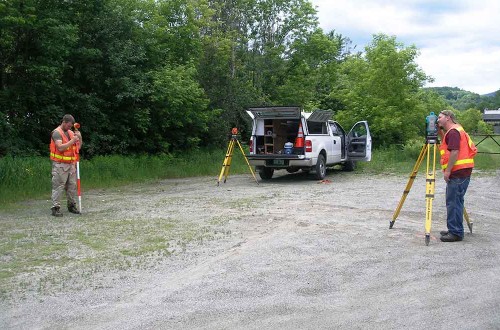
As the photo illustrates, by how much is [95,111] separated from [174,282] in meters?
13.0

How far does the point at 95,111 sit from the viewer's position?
1744cm

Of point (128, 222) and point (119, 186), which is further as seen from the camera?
point (119, 186)

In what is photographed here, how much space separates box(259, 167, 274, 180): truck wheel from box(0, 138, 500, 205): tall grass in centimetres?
197

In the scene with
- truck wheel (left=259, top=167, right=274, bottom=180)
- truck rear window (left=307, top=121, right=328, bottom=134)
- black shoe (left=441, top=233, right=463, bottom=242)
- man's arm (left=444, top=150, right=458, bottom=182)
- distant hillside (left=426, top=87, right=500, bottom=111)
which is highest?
distant hillside (left=426, top=87, right=500, bottom=111)

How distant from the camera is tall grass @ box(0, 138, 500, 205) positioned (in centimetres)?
1254

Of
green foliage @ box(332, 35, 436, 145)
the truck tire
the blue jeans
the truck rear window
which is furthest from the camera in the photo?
green foliage @ box(332, 35, 436, 145)

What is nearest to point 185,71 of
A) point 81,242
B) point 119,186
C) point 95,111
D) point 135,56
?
point 135,56

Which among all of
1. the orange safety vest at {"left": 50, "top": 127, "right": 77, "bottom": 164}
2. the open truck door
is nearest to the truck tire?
the open truck door

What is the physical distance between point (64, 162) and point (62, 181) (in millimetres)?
364

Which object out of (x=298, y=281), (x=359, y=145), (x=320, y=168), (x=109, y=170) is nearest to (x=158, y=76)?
(x=109, y=170)

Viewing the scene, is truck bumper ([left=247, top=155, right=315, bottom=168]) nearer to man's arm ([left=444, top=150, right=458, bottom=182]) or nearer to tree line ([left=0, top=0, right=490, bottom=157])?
tree line ([left=0, top=0, right=490, bottom=157])

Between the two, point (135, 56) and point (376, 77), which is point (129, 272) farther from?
point (376, 77)

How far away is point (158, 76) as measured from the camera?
18.8m

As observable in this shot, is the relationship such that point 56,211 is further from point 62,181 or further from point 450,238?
point 450,238
